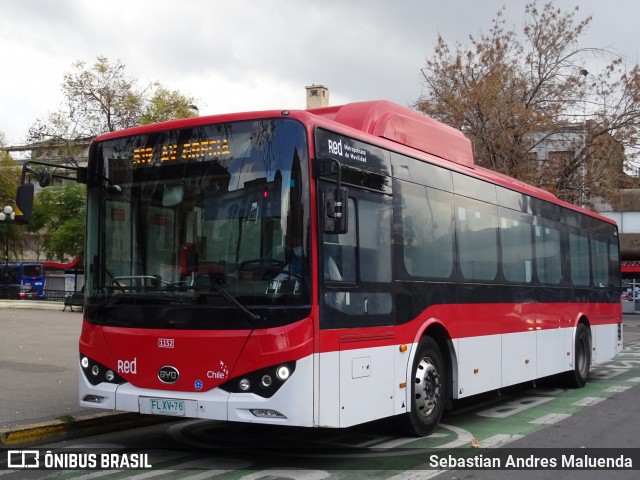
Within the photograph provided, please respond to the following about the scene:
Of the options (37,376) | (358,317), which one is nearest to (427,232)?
(358,317)

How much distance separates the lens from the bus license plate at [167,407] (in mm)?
6797

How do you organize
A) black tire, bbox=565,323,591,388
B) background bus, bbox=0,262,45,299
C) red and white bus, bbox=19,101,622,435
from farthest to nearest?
background bus, bbox=0,262,45,299
black tire, bbox=565,323,591,388
red and white bus, bbox=19,101,622,435

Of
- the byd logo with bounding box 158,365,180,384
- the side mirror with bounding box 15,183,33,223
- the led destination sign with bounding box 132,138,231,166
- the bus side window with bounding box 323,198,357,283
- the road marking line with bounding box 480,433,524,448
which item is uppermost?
the led destination sign with bounding box 132,138,231,166

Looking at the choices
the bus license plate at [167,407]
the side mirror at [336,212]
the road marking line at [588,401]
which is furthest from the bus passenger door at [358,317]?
the road marking line at [588,401]

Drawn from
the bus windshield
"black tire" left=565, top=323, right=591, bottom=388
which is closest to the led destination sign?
the bus windshield

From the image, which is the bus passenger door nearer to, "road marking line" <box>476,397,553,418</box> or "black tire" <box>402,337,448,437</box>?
"black tire" <box>402,337,448,437</box>

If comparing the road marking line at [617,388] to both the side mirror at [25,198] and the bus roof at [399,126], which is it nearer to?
the bus roof at [399,126]

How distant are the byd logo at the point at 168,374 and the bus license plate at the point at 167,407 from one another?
174mm

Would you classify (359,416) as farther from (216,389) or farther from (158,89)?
(158,89)

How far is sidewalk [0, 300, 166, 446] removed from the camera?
815 cm

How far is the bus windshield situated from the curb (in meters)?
1.53

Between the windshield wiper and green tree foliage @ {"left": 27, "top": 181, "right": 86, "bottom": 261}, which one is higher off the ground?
green tree foliage @ {"left": 27, "top": 181, "right": 86, "bottom": 261}

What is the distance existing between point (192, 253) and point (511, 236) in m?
5.89

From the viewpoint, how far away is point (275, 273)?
665 centimetres
